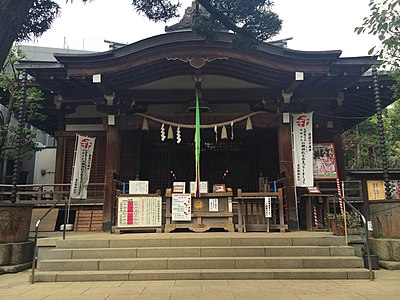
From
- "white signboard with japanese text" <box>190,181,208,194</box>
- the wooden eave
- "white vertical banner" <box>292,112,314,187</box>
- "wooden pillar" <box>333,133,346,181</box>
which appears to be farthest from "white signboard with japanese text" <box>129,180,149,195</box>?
"wooden pillar" <box>333,133,346,181</box>

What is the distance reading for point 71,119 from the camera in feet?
Result: 38.8

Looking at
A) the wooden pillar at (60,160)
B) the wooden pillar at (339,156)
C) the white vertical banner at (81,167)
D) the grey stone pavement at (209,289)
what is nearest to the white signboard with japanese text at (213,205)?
the grey stone pavement at (209,289)

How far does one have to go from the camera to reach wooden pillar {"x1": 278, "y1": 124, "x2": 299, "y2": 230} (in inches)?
360

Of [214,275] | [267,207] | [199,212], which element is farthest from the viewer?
[199,212]

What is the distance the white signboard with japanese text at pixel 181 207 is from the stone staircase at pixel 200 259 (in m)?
1.67

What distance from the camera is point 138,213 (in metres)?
8.65

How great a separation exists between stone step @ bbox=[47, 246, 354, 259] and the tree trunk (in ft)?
15.1

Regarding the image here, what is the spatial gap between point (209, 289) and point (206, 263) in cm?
107

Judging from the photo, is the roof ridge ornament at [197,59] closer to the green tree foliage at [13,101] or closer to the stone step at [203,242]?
the stone step at [203,242]

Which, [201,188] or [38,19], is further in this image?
[201,188]

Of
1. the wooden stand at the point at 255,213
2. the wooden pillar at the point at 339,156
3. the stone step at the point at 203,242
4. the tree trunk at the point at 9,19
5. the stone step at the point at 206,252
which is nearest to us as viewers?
the tree trunk at the point at 9,19

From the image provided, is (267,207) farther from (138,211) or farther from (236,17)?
(236,17)

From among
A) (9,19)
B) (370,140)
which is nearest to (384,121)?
(370,140)

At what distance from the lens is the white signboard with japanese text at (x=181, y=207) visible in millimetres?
8773
